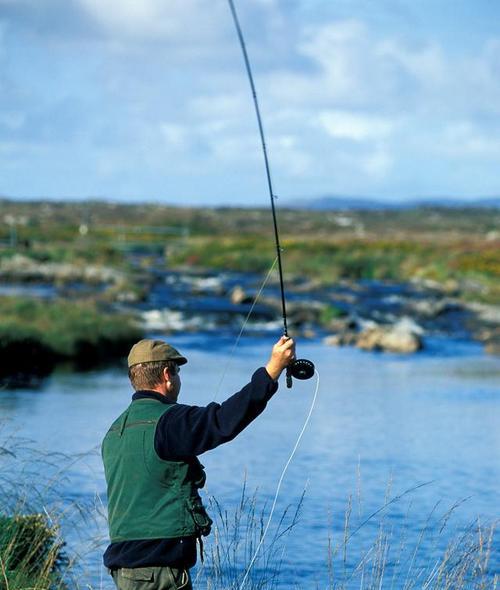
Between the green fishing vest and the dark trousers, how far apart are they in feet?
0.39

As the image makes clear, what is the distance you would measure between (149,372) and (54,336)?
19.8 metres

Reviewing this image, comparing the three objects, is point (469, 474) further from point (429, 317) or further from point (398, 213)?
point (398, 213)

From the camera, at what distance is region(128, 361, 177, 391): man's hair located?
4.34 metres

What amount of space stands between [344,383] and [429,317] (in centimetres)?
1289

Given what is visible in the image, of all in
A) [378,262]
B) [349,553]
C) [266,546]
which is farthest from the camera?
[378,262]

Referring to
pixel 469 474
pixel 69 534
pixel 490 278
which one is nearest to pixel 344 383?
pixel 469 474

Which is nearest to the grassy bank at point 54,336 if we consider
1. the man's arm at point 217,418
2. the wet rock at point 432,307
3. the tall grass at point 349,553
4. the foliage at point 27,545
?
the wet rock at point 432,307

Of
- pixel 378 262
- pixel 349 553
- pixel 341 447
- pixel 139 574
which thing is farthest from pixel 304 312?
pixel 139 574

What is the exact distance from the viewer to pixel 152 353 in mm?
4316

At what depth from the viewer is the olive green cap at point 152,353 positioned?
432cm

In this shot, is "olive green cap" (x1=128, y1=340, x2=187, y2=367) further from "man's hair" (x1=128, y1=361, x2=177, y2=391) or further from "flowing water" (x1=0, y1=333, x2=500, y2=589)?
"flowing water" (x1=0, y1=333, x2=500, y2=589)

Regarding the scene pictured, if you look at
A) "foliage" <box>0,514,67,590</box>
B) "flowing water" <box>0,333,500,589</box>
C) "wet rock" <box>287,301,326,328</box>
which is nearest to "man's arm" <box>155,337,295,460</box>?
"foliage" <box>0,514,67,590</box>

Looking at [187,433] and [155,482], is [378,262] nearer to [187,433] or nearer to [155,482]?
[155,482]

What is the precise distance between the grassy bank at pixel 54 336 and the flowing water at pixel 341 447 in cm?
117
